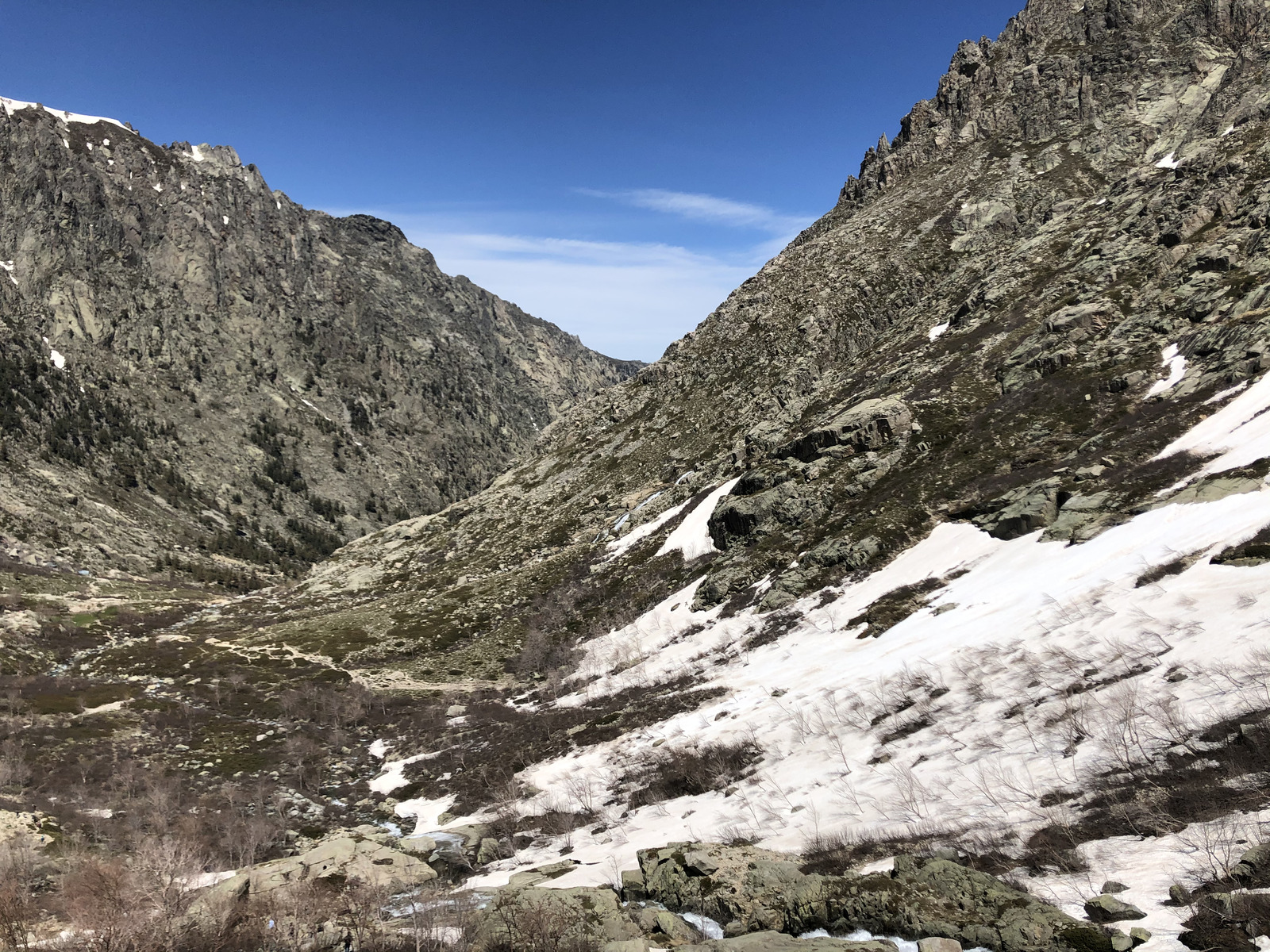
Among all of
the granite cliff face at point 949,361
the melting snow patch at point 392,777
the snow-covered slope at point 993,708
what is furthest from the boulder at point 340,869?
the granite cliff face at point 949,361

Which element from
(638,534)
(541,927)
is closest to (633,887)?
(541,927)

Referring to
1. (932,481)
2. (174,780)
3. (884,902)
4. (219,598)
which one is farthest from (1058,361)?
(219,598)

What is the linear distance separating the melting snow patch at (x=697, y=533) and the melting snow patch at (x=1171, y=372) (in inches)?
1323

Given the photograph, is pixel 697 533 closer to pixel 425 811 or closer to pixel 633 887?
pixel 425 811

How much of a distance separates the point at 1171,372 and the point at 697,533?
38690mm

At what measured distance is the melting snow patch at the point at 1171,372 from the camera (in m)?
41.2

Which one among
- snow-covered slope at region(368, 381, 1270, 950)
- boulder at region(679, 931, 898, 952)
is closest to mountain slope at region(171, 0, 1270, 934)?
snow-covered slope at region(368, 381, 1270, 950)

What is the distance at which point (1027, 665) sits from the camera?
2120cm

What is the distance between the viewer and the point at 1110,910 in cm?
995

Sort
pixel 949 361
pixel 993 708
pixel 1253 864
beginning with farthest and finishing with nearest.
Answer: pixel 949 361, pixel 993 708, pixel 1253 864

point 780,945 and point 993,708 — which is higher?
point 993,708

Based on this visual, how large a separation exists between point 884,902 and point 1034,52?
170489 mm

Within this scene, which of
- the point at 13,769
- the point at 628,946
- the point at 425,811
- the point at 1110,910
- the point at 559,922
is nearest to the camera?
the point at 1110,910

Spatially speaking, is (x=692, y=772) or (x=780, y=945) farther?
(x=692, y=772)
